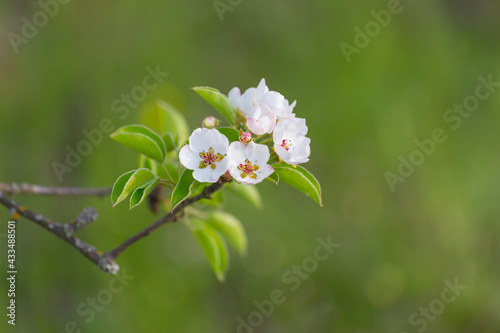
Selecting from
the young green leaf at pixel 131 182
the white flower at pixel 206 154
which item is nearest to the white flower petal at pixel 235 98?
the white flower at pixel 206 154

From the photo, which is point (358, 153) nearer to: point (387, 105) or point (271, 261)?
point (387, 105)

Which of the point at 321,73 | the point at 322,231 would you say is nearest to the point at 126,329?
the point at 322,231

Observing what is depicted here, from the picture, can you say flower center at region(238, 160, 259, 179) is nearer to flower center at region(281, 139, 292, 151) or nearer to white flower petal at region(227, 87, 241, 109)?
flower center at region(281, 139, 292, 151)

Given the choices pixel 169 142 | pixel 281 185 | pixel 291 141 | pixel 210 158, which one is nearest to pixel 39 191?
pixel 169 142

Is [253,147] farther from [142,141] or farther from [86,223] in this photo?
[86,223]

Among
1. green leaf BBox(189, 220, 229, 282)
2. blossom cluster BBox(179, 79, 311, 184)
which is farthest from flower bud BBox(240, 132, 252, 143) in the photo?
green leaf BBox(189, 220, 229, 282)

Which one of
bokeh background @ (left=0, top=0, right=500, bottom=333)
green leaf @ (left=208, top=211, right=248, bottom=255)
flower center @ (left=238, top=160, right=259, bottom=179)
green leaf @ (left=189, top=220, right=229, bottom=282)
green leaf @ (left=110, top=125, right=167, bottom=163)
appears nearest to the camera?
flower center @ (left=238, top=160, right=259, bottom=179)

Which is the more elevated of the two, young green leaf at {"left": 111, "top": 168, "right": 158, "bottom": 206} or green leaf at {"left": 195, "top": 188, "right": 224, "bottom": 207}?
young green leaf at {"left": 111, "top": 168, "right": 158, "bottom": 206}

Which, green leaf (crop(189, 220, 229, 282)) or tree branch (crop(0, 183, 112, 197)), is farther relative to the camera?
tree branch (crop(0, 183, 112, 197))
